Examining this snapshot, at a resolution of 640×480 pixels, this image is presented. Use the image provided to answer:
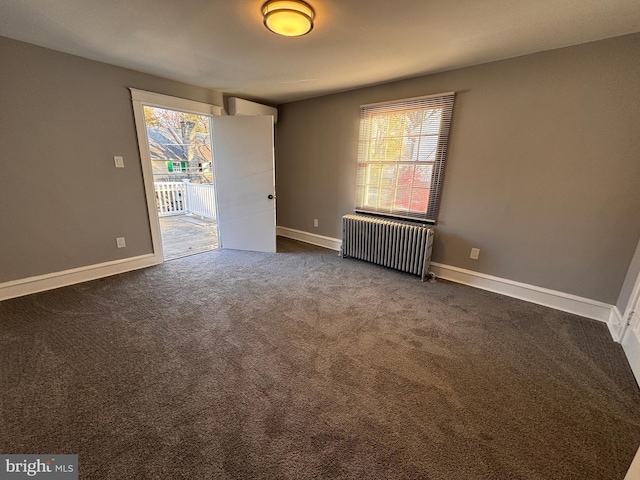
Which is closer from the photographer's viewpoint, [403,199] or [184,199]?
[403,199]

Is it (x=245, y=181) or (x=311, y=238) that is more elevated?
(x=245, y=181)

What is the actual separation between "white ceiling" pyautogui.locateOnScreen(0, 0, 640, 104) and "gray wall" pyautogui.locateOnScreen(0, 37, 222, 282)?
215mm

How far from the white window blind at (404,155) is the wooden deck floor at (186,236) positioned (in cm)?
271

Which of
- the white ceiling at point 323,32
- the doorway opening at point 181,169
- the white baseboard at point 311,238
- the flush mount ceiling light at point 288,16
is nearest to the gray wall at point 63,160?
the white ceiling at point 323,32

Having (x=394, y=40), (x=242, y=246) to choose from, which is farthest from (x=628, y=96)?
(x=242, y=246)

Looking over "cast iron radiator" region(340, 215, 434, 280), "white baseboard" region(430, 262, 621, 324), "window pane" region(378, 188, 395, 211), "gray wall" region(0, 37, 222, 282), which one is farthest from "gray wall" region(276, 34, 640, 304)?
"gray wall" region(0, 37, 222, 282)

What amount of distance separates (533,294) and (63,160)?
4.93 m

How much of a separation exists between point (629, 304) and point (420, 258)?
162 centimetres

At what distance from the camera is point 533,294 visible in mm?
2641

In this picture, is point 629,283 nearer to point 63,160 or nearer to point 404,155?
point 404,155

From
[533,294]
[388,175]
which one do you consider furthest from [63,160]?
[533,294]

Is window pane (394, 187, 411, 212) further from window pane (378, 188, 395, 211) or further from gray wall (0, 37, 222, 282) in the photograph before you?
gray wall (0, 37, 222, 282)

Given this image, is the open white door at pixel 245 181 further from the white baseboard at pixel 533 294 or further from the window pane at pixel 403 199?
the white baseboard at pixel 533 294

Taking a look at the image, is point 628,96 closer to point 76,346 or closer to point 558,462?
point 558,462
